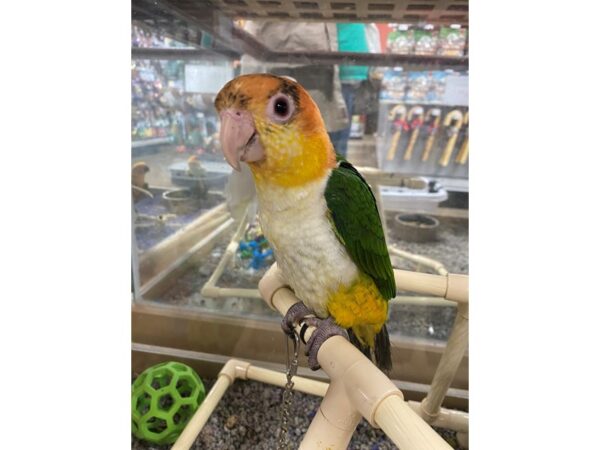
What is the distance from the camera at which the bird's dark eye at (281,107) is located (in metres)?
0.45

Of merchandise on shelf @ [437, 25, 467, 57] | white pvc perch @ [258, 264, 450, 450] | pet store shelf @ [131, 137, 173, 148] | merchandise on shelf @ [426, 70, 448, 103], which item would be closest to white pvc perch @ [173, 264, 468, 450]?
white pvc perch @ [258, 264, 450, 450]

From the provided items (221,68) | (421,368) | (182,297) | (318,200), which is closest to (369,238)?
A: (318,200)

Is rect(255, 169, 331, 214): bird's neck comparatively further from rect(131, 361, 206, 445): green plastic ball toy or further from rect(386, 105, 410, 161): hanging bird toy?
rect(386, 105, 410, 161): hanging bird toy

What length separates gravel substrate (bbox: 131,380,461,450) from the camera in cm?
92

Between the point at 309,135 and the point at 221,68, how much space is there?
478 millimetres

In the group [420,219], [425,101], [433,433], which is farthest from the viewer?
[420,219]

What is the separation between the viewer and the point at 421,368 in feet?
3.62

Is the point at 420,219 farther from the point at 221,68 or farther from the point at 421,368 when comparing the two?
the point at 221,68

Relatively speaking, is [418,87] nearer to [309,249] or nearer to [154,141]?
[154,141]

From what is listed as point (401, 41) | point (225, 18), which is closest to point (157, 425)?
point (225, 18)

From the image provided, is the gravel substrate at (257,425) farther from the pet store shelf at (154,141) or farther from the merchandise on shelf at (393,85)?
the merchandise on shelf at (393,85)

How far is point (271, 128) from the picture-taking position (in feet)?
1.51

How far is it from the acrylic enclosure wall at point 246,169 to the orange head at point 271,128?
0.39 meters

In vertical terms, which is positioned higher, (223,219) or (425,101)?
(425,101)
